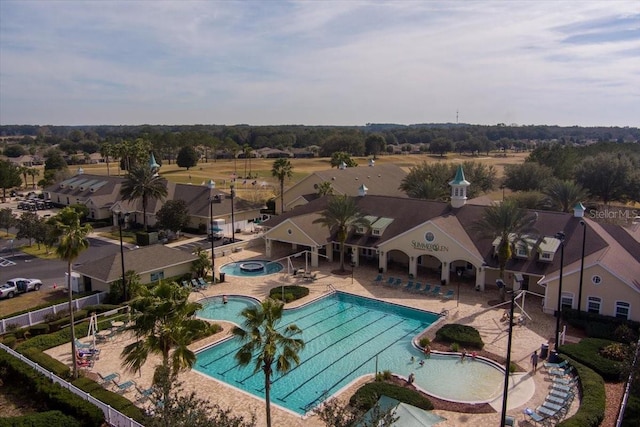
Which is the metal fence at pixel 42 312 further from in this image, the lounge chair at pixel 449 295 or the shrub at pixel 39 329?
the lounge chair at pixel 449 295

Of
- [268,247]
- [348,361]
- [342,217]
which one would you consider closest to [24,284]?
[268,247]

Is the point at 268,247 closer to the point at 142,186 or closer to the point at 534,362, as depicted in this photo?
the point at 142,186

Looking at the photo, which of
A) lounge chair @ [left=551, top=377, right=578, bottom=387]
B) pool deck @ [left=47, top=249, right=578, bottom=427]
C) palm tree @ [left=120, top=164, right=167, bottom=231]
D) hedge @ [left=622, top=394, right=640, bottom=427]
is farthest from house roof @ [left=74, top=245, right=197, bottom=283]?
hedge @ [left=622, top=394, right=640, bottom=427]

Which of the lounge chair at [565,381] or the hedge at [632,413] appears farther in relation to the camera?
the lounge chair at [565,381]

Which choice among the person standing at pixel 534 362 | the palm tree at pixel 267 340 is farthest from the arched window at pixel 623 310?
the palm tree at pixel 267 340

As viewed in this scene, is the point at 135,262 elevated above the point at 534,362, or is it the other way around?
the point at 135,262

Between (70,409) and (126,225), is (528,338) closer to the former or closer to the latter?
(70,409)
